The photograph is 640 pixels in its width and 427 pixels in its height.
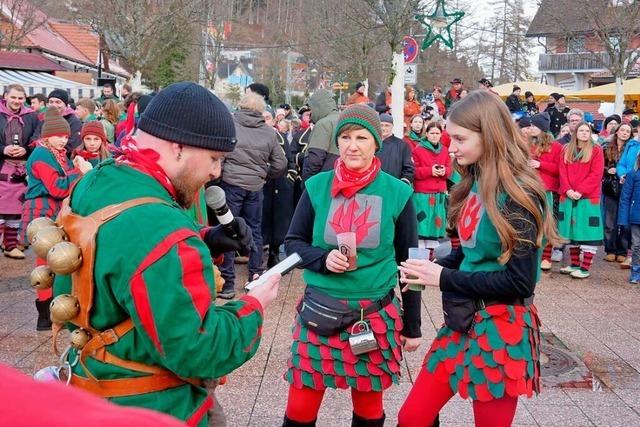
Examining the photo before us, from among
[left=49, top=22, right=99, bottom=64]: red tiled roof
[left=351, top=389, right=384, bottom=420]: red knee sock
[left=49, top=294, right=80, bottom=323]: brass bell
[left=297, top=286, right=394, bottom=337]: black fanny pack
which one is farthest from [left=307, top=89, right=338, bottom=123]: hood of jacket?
[left=49, top=22, right=99, bottom=64]: red tiled roof

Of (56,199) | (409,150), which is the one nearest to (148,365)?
(56,199)

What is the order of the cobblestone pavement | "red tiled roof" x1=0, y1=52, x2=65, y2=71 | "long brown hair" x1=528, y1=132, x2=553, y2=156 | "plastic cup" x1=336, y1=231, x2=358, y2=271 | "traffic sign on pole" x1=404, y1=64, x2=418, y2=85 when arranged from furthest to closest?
"red tiled roof" x1=0, y1=52, x2=65, y2=71
"traffic sign on pole" x1=404, y1=64, x2=418, y2=85
"long brown hair" x1=528, y1=132, x2=553, y2=156
the cobblestone pavement
"plastic cup" x1=336, y1=231, x2=358, y2=271

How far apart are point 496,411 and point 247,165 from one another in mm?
5155

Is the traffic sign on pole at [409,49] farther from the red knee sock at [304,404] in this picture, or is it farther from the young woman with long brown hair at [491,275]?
the red knee sock at [304,404]

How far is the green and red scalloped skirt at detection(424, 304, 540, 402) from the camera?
323 cm

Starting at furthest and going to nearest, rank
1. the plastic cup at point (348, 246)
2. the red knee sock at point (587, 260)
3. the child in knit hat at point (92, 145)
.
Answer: the red knee sock at point (587, 260) < the child in knit hat at point (92, 145) < the plastic cup at point (348, 246)

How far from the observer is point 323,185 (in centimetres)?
381

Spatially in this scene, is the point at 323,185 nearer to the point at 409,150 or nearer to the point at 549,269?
the point at 409,150

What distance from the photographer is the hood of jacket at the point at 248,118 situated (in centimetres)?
804

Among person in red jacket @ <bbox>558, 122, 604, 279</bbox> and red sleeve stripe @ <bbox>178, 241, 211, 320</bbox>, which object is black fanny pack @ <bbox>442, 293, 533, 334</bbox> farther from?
person in red jacket @ <bbox>558, 122, 604, 279</bbox>

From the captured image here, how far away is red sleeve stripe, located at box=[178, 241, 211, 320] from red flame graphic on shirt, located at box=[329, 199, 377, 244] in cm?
154

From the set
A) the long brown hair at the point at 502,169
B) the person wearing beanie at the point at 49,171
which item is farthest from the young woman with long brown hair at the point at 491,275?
the person wearing beanie at the point at 49,171

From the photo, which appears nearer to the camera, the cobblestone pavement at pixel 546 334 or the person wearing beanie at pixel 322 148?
the cobblestone pavement at pixel 546 334

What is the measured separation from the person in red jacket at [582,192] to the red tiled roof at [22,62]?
26909mm
